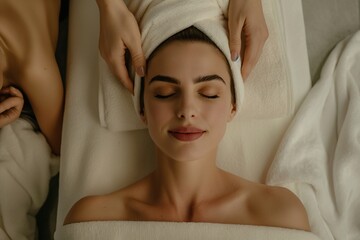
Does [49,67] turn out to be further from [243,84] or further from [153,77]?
[243,84]

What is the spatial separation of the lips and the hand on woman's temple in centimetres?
55

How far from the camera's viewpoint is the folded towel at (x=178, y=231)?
1152 mm

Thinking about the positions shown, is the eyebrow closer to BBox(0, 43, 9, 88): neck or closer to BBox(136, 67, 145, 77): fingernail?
BBox(136, 67, 145, 77): fingernail

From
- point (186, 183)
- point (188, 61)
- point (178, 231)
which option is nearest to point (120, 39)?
point (188, 61)

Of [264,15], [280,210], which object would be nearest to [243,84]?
[264,15]

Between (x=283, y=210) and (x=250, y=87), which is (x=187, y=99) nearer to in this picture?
(x=250, y=87)

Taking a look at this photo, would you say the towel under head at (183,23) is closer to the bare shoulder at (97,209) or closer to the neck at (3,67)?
the bare shoulder at (97,209)

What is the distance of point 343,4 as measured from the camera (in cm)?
167

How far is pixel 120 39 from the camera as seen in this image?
1260mm

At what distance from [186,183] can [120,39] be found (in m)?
0.44

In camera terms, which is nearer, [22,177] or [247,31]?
[247,31]

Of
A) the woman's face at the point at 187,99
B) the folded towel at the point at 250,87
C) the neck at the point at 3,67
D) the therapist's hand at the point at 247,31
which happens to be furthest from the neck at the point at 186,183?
the neck at the point at 3,67

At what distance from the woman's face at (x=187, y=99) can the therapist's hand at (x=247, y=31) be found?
0.25ft

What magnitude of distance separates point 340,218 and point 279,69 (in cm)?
47
